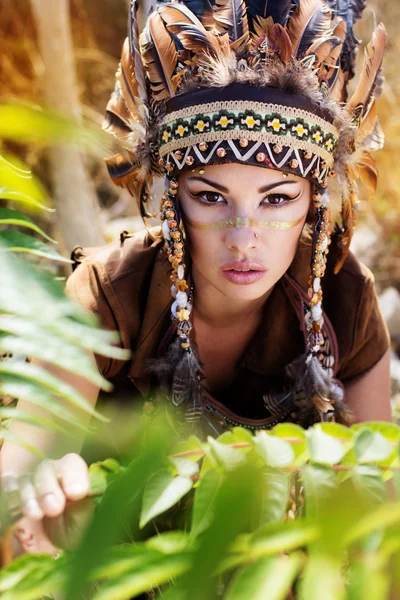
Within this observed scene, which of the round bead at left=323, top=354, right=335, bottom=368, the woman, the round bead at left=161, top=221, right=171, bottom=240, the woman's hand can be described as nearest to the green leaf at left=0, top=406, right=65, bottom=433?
the woman's hand

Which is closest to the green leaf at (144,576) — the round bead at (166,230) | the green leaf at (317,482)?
the green leaf at (317,482)

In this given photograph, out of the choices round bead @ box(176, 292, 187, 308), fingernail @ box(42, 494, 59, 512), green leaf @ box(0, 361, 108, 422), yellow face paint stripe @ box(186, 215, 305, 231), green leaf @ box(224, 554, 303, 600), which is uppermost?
green leaf @ box(0, 361, 108, 422)

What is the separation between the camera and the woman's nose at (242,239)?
5.26ft

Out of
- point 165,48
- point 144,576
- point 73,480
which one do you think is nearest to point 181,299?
point 165,48

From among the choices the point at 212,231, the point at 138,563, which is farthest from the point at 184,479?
the point at 212,231

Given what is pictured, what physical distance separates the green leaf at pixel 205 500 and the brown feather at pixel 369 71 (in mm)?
1466

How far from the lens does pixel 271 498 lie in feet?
2.01

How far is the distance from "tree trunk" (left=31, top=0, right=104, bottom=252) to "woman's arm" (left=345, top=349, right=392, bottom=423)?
6.76ft

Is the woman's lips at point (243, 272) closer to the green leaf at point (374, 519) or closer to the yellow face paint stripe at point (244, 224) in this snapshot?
the yellow face paint stripe at point (244, 224)

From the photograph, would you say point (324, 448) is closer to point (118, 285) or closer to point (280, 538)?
point (280, 538)

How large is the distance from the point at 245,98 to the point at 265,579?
4.50ft

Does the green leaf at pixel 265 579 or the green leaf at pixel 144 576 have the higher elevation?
the green leaf at pixel 265 579

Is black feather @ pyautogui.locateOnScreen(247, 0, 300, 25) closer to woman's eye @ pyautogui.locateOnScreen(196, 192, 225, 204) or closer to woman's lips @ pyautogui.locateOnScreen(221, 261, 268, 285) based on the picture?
woman's eye @ pyautogui.locateOnScreen(196, 192, 225, 204)

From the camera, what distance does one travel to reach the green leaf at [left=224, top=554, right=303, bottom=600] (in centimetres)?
42
